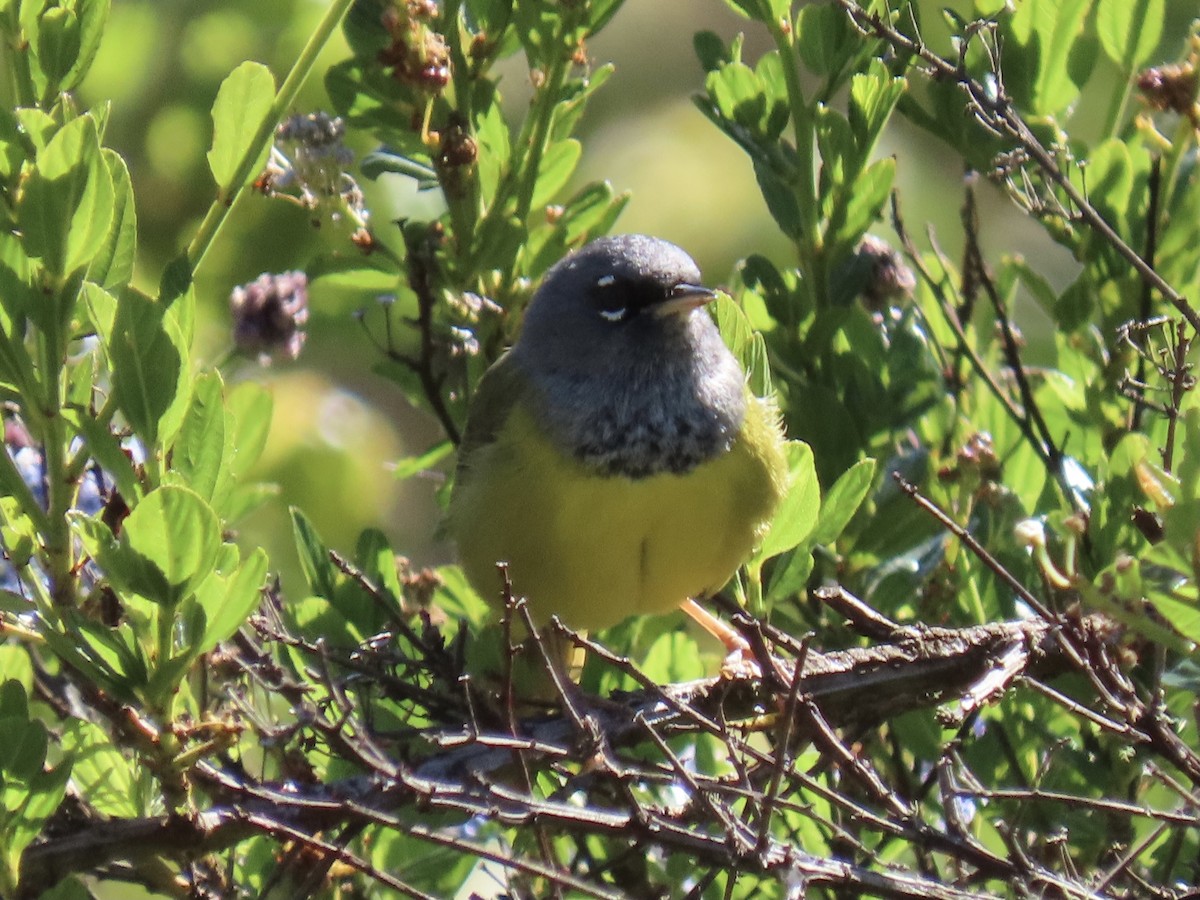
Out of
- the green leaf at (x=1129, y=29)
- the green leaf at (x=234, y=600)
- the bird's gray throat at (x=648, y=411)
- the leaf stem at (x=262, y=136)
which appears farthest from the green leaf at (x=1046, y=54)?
the green leaf at (x=234, y=600)

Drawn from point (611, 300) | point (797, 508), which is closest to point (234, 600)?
point (797, 508)

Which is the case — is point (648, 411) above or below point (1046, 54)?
below

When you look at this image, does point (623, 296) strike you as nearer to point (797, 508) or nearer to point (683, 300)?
point (683, 300)

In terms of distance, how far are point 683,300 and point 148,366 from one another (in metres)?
1.79

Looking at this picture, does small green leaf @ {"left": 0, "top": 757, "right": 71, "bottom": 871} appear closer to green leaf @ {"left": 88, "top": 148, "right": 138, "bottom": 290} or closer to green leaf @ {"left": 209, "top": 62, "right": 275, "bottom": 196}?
green leaf @ {"left": 88, "top": 148, "right": 138, "bottom": 290}

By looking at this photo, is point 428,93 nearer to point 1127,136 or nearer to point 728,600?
point 728,600

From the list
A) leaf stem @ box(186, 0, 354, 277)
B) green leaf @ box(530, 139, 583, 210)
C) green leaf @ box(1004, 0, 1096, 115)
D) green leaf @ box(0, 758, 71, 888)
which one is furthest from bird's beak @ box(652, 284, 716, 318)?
green leaf @ box(0, 758, 71, 888)

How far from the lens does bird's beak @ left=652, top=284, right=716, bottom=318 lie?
380 cm

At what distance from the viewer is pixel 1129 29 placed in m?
3.15

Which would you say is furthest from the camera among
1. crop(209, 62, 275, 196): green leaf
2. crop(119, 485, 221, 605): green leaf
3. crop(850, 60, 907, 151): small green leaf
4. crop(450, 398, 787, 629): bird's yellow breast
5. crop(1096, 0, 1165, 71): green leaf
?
crop(450, 398, 787, 629): bird's yellow breast

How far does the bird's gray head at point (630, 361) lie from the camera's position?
3547 mm

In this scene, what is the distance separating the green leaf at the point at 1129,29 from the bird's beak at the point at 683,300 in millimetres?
1032

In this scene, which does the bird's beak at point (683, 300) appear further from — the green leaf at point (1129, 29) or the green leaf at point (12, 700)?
the green leaf at point (12, 700)

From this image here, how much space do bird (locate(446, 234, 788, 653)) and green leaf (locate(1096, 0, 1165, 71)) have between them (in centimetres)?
97
